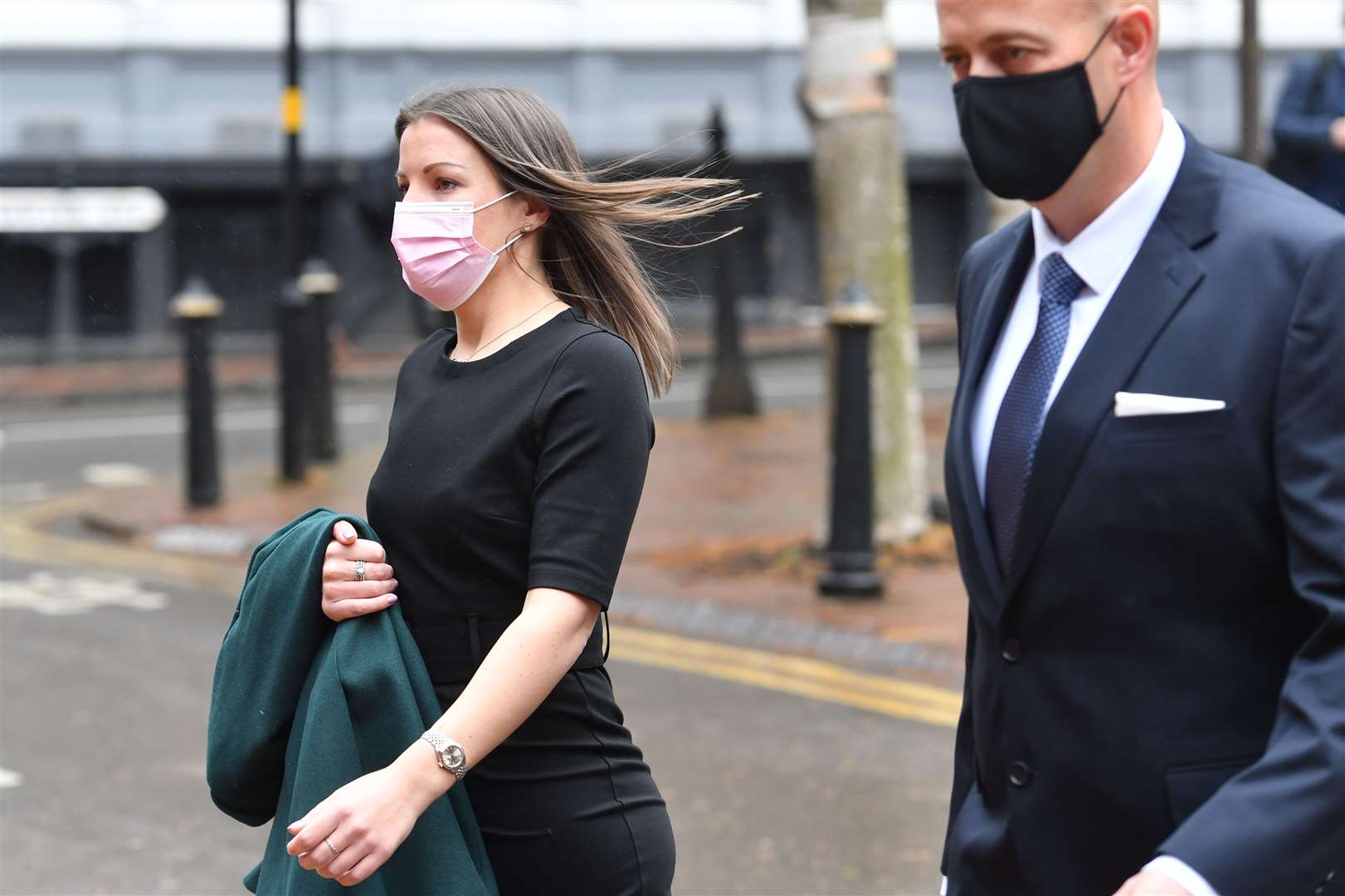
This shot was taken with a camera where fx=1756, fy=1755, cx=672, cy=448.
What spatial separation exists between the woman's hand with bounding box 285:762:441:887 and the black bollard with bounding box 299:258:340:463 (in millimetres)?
10715

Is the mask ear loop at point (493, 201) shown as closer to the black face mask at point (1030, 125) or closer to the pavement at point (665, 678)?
the black face mask at point (1030, 125)

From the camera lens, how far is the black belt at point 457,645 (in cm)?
240

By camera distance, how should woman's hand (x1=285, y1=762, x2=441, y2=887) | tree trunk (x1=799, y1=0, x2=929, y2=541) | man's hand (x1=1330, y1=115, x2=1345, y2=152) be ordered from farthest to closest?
tree trunk (x1=799, y1=0, x2=929, y2=541)
man's hand (x1=1330, y1=115, x2=1345, y2=152)
woman's hand (x1=285, y1=762, x2=441, y2=887)

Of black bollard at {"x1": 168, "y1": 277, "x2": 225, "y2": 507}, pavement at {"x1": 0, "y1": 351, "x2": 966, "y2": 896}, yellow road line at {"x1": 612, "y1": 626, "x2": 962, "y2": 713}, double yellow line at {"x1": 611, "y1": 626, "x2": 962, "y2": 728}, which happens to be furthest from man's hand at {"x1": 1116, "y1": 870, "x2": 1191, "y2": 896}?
black bollard at {"x1": 168, "y1": 277, "x2": 225, "y2": 507}

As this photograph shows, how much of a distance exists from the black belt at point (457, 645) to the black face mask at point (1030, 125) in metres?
0.89

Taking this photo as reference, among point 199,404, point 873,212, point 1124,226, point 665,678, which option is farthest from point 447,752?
point 199,404

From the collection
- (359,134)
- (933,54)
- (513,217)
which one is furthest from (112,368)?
(513,217)

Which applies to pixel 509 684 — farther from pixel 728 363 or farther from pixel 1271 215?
pixel 728 363

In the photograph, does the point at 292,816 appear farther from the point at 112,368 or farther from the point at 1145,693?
the point at 112,368

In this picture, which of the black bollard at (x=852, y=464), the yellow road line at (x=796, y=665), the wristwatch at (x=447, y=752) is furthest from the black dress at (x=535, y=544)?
the black bollard at (x=852, y=464)

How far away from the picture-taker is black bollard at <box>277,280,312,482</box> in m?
11.7

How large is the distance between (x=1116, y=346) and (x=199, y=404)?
9828 mm

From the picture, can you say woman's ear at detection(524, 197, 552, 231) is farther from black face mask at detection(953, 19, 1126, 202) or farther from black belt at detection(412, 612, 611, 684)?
black face mask at detection(953, 19, 1126, 202)

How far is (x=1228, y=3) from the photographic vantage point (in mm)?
27156
